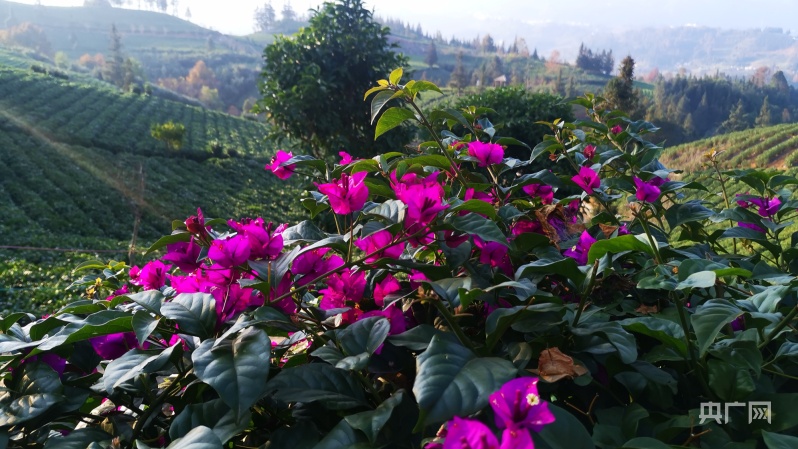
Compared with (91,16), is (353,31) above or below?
below

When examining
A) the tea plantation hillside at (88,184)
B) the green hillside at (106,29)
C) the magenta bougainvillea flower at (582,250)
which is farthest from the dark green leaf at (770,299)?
the green hillside at (106,29)

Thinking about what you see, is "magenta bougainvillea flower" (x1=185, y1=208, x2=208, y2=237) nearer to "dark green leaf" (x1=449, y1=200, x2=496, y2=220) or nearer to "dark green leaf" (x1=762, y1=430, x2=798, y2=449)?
"dark green leaf" (x1=449, y1=200, x2=496, y2=220)

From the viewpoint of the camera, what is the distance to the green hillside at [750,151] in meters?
13.1

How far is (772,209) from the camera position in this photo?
1100 millimetres

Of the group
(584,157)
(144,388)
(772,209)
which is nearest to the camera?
(144,388)

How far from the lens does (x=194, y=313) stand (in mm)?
605

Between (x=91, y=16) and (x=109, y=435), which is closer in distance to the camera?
(x=109, y=435)

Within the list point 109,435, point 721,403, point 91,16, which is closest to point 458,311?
point 721,403

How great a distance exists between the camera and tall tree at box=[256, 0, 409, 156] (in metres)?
5.55

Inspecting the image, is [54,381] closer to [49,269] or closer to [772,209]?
[772,209]

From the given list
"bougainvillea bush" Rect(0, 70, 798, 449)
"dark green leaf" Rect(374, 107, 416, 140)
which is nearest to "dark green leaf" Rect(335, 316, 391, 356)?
"bougainvillea bush" Rect(0, 70, 798, 449)

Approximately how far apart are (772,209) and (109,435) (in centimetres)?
130

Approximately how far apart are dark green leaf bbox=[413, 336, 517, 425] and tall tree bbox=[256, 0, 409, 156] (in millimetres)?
5149

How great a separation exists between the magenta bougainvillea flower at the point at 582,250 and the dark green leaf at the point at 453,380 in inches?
17.5
